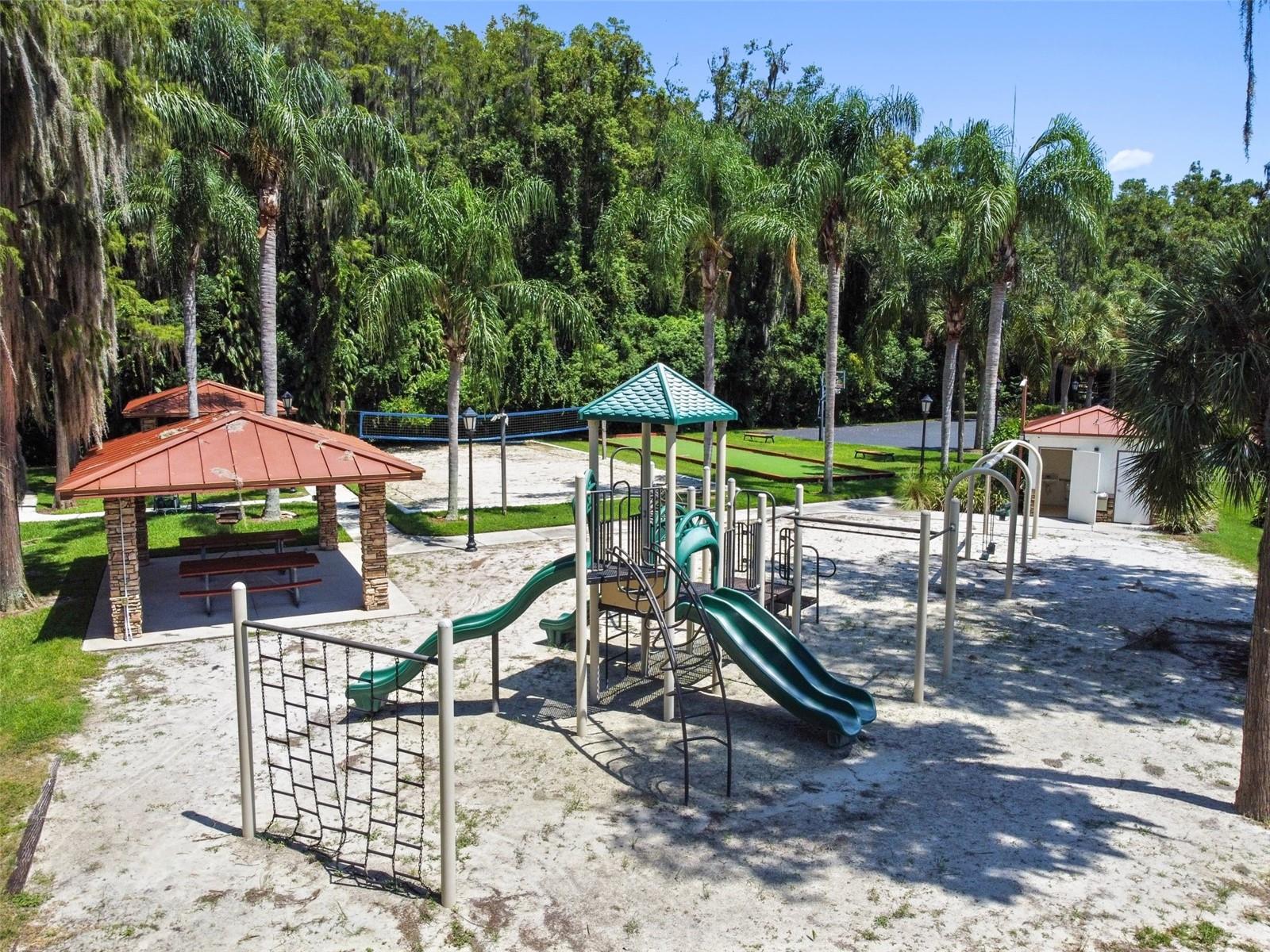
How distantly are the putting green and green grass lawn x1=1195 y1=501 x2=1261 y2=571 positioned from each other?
840 cm

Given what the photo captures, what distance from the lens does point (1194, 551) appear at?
1756 cm

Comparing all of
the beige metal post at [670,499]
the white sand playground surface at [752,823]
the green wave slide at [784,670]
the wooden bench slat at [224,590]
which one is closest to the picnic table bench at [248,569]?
the wooden bench slat at [224,590]

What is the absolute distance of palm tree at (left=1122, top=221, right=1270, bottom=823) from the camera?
7363mm

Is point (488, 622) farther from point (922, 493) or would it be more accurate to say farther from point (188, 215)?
point (188, 215)

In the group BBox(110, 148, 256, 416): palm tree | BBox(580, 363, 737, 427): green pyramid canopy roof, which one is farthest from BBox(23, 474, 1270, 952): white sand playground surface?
BBox(110, 148, 256, 416): palm tree

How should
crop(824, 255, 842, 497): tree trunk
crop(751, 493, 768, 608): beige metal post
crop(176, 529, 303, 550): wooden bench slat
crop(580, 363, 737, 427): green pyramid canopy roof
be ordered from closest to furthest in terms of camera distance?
1. crop(580, 363, 737, 427): green pyramid canopy roof
2. crop(751, 493, 768, 608): beige metal post
3. crop(176, 529, 303, 550): wooden bench slat
4. crop(824, 255, 842, 497): tree trunk

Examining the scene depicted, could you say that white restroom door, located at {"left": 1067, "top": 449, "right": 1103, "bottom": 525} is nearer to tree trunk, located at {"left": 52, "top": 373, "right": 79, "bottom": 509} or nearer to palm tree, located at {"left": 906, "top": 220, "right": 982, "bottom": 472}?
palm tree, located at {"left": 906, "top": 220, "right": 982, "bottom": 472}

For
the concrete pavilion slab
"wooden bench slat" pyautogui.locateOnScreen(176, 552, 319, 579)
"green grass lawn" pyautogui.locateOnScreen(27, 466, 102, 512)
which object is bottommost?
the concrete pavilion slab

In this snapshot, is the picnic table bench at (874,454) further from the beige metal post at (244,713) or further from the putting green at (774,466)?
the beige metal post at (244,713)

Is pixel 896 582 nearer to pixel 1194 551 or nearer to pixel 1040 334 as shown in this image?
pixel 1194 551

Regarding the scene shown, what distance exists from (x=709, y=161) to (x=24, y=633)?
15975mm

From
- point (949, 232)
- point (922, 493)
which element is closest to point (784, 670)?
point (922, 493)

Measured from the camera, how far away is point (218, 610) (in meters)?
13.6

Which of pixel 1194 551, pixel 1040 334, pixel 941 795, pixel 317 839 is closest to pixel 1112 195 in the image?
pixel 1194 551
